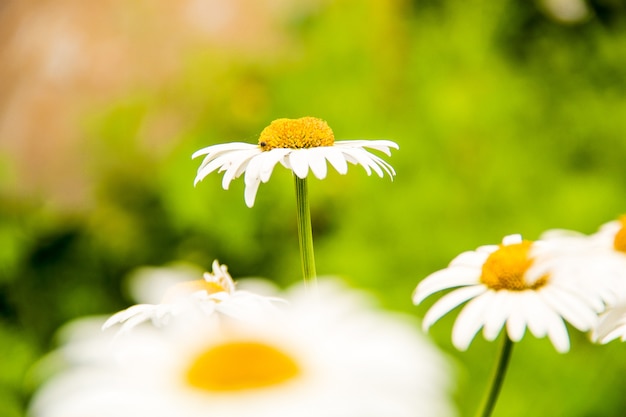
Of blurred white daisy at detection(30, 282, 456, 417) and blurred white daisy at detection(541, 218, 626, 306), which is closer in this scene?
blurred white daisy at detection(30, 282, 456, 417)

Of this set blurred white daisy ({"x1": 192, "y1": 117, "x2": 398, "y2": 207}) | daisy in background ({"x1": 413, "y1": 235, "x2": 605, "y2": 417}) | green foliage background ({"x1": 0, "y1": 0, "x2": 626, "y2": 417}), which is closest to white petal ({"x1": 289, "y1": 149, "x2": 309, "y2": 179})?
blurred white daisy ({"x1": 192, "y1": 117, "x2": 398, "y2": 207})

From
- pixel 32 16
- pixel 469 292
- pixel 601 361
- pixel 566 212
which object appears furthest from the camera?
pixel 32 16

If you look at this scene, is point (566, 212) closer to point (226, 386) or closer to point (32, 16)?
point (226, 386)

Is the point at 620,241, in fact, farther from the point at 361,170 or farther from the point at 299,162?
the point at 361,170

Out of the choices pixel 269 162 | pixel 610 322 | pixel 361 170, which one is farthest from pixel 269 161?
pixel 361 170

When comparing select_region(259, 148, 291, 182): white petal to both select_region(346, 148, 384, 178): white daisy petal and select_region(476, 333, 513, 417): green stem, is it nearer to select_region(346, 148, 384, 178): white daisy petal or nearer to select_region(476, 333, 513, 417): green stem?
select_region(346, 148, 384, 178): white daisy petal

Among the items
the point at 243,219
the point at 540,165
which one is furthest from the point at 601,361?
the point at 243,219
